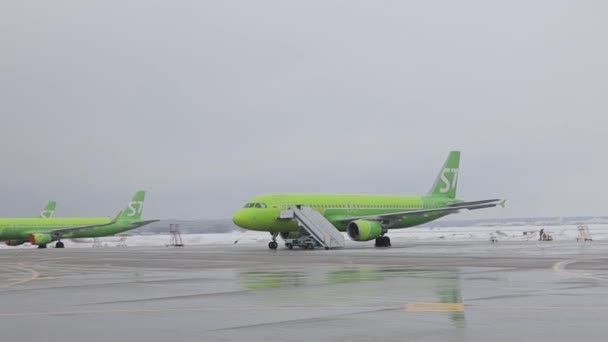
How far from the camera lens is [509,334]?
9.16 m

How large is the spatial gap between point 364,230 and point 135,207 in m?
36.9

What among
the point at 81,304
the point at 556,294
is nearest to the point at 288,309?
the point at 81,304

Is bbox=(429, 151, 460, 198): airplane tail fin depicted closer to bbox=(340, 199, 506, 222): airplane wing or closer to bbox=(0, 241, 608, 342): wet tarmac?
bbox=(340, 199, 506, 222): airplane wing

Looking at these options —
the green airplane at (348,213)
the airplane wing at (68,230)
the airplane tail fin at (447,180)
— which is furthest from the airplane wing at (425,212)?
the airplane wing at (68,230)

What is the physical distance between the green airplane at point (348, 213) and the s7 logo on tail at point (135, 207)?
3128 centimetres

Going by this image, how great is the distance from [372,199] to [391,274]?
33.1 meters

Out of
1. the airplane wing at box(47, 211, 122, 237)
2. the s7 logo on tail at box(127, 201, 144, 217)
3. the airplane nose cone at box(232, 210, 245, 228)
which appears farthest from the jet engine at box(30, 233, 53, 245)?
the airplane nose cone at box(232, 210, 245, 228)

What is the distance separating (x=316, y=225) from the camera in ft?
150

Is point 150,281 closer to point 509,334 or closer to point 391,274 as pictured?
point 391,274

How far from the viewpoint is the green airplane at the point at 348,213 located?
47.0 m

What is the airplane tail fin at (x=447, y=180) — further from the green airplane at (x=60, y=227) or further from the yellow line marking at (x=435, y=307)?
the yellow line marking at (x=435, y=307)

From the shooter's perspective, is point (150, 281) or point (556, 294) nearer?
point (556, 294)

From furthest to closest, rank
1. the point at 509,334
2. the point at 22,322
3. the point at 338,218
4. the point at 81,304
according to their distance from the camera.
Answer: the point at 338,218
the point at 81,304
the point at 22,322
the point at 509,334

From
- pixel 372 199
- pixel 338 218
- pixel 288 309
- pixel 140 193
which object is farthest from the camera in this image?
pixel 140 193
